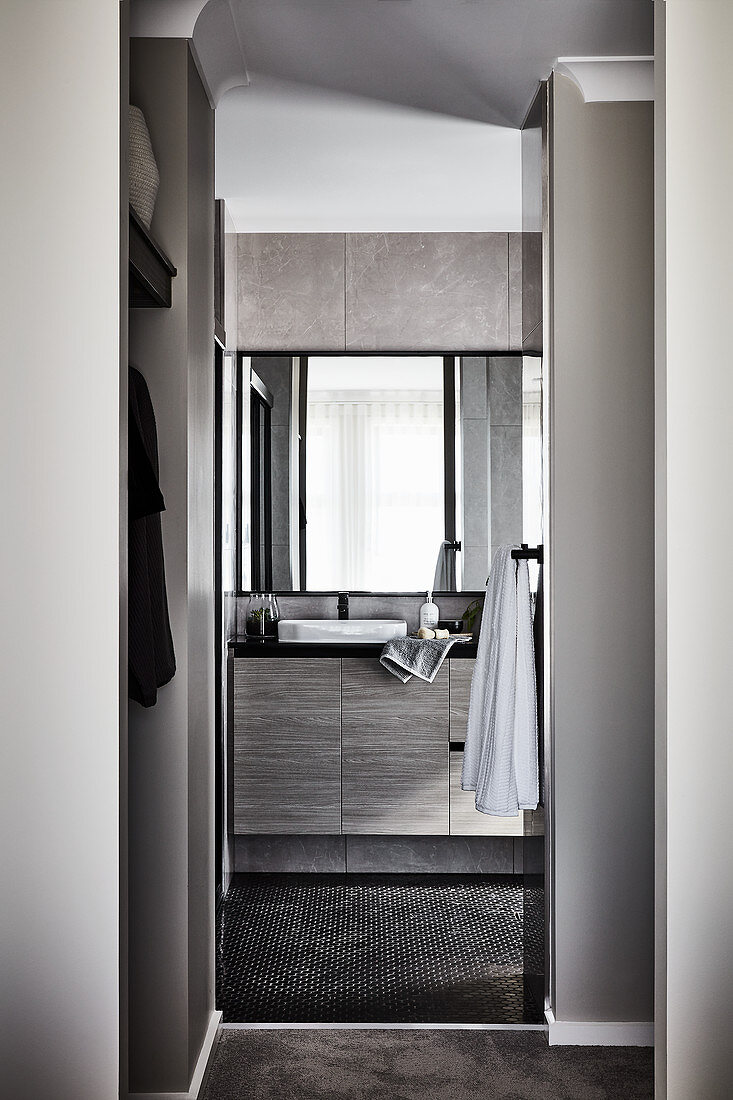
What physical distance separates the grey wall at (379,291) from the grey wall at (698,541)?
2803 millimetres

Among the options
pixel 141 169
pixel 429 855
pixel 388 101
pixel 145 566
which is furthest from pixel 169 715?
pixel 429 855

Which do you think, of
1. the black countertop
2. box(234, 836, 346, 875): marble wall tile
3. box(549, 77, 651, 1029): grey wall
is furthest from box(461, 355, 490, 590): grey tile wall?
box(549, 77, 651, 1029): grey wall

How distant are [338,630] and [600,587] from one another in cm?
181

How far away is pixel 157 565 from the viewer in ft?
6.97

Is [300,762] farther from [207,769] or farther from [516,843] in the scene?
[207,769]

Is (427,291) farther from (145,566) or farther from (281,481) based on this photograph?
(145,566)

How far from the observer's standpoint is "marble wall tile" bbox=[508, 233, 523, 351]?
13.8 feet

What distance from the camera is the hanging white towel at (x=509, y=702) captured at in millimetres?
2660

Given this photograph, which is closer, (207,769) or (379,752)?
(207,769)

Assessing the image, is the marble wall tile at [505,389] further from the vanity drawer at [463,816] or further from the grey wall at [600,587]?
the grey wall at [600,587]

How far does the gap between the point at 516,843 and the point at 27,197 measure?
10.8ft

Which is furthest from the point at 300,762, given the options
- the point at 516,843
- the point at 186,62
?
the point at 186,62

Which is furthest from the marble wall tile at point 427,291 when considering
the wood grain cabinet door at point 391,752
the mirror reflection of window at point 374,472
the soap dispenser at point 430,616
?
the wood grain cabinet door at point 391,752

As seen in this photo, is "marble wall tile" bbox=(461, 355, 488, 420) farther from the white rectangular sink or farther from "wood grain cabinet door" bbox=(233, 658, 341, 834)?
"wood grain cabinet door" bbox=(233, 658, 341, 834)
